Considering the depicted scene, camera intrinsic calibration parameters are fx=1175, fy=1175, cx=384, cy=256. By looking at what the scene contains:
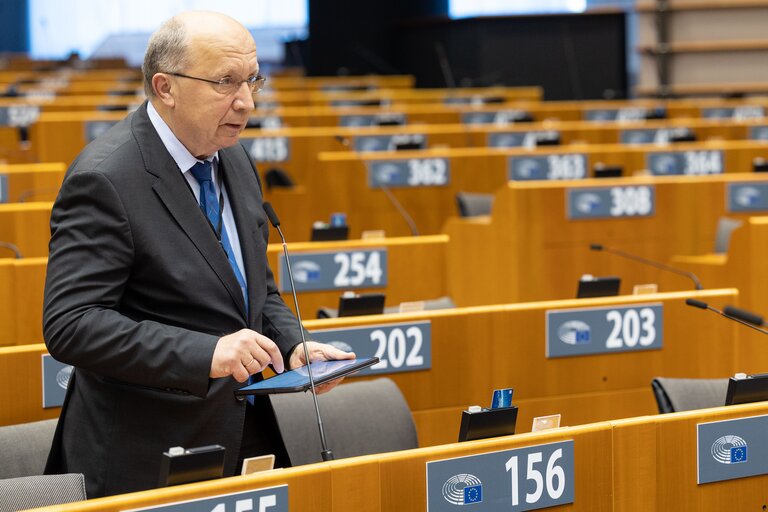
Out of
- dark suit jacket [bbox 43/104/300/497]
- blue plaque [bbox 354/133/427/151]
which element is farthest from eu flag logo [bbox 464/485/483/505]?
blue plaque [bbox 354/133/427/151]

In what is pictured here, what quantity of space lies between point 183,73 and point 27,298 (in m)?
2.23

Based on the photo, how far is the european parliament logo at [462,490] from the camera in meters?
2.12

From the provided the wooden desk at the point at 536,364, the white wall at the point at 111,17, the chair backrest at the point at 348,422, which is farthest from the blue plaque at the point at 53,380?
the white wall at the point at 111,17

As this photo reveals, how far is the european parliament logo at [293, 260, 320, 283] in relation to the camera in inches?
185

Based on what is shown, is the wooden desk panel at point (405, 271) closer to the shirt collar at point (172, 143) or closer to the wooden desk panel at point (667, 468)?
the wooden desk panel at point (667, 468)

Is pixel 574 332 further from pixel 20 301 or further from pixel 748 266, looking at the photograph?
pixel 20 301

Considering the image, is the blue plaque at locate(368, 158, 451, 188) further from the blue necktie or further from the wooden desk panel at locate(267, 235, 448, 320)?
the blue necktie

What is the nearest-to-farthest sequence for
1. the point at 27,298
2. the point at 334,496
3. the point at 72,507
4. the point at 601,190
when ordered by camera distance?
the point at 72,507 → the point at 334,496 → the point at 27,298 → the point at 601,190

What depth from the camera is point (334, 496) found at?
6.68 ft

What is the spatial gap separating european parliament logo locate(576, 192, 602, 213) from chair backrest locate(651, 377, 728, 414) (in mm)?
2613

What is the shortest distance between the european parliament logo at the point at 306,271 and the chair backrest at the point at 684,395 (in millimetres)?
1828

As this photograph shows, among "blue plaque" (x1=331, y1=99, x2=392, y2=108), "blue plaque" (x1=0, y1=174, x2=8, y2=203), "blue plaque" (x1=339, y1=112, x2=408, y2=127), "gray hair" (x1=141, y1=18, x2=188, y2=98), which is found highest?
"blue plaque" (x1=331, y1=99, x2=392, y2=108)

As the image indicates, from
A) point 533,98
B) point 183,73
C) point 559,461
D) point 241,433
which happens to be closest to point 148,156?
point 183,73

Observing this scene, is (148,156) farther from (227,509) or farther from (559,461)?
(559,461)
